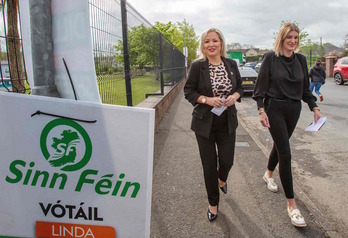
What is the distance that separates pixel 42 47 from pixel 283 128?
2293mm

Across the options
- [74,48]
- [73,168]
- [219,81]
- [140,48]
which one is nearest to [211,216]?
[219,81]

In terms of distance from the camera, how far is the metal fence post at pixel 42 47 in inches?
56.3

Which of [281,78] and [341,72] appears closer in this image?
[281,78]

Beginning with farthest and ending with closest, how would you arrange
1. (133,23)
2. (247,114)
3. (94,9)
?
(247,114) → (133,23) → (94,9)

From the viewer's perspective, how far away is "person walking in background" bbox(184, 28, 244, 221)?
276cm

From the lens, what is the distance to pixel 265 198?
331cm

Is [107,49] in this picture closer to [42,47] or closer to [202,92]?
[202,92]

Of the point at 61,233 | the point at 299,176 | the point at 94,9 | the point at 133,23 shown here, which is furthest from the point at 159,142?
the point at 61,233

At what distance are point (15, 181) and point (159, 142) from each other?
437cm

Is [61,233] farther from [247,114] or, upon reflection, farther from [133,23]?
[247,114]

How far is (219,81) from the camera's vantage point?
2.79m

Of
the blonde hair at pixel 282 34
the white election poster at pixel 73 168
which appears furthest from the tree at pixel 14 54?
the blonde hair at pixel 282 34

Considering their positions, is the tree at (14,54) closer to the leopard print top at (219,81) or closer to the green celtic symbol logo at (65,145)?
the green celtic symbol logo at (65,145)

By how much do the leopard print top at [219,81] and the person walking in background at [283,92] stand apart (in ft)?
1.41
